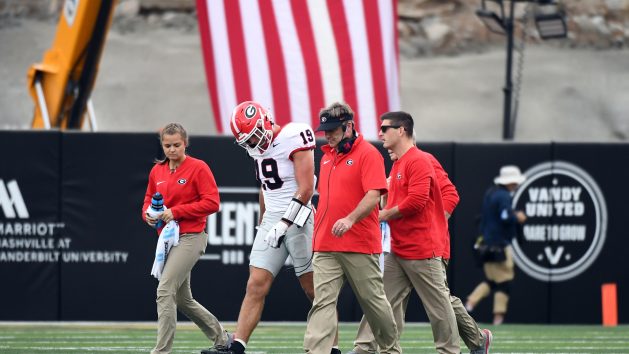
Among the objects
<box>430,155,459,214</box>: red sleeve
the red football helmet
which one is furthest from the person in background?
the red football helmet

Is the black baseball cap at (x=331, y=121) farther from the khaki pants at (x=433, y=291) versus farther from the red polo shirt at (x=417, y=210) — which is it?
the khaki pants at (x=433, y=291)

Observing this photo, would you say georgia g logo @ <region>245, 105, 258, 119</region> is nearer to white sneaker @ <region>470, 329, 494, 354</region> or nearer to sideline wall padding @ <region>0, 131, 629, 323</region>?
white sneaker @ <region>470, 329, 494, 354</region>

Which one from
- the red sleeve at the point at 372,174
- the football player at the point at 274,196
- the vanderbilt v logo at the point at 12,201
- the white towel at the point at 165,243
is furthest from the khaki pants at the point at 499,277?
the red sleeve at the point at 372,174

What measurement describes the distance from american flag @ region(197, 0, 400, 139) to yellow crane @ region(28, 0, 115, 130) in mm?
1678

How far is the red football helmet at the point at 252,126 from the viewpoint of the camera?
9.64 metres

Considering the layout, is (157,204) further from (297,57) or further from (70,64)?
(297,57)

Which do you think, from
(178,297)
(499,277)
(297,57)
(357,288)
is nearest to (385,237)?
(357,288)

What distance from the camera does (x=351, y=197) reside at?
8938 millimetres

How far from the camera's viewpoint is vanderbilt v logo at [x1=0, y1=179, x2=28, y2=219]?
1472 cm

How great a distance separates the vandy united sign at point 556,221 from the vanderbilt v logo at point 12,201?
5690 mm

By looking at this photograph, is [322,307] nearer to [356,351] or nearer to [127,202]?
[356,351]

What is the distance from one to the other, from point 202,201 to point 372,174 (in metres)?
1.52

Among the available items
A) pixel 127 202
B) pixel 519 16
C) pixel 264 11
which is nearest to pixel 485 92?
pixel 519 16

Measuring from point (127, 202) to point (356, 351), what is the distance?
224 inches
